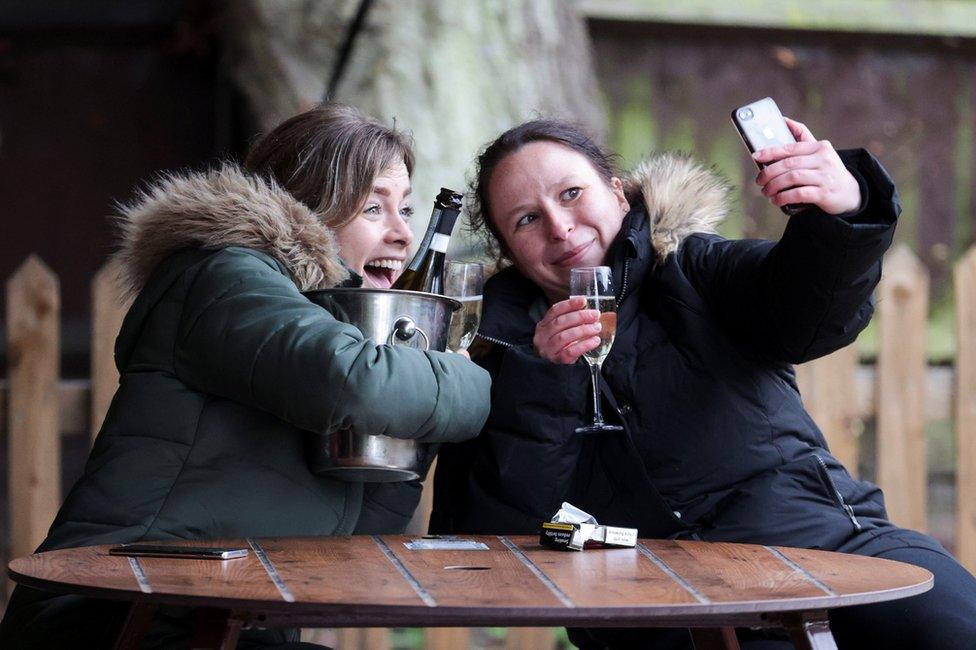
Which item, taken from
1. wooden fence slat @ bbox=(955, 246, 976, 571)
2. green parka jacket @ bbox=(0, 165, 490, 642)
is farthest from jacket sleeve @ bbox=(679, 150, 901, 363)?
wooden fence slat @ bbox=(955, 246, 976, 571)

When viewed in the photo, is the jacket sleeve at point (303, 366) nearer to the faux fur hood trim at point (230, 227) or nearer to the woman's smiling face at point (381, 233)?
the faux fur hood trim at point (230, 227)

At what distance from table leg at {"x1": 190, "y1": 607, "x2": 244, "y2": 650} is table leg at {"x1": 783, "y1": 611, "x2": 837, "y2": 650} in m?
0.83

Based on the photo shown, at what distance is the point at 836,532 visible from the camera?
2.72 metres

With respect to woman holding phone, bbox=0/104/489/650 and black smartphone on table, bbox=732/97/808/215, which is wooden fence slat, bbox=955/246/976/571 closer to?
black smartphone on table, bbox=732/97/808/215

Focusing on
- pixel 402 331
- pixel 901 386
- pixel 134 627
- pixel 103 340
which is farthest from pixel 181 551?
pixel 901 386

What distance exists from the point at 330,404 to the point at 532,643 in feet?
8.04

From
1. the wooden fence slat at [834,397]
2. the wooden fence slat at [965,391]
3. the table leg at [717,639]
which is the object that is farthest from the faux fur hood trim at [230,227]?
the wooden fence slat at [965,391]

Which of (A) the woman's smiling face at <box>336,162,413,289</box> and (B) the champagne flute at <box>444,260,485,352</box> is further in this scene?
(A) the woman's smiling face at <box>336,162,413,289</box>

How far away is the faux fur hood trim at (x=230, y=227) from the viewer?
2.66 m

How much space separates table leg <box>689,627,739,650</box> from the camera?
2.35 metres

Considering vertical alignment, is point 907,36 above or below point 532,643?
above

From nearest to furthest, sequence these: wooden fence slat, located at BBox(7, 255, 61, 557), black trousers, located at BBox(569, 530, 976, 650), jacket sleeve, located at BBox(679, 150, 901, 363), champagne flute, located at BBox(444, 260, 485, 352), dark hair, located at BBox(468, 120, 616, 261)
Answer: black trousers, located at BBox(569, 530, 976, 650)
jacket sleeve, located at BBox(679, 150, 901, 363)
champagne flute, located at BBox(444, 260, 485, 352)
dark hair, located at BBox(468, 120, 616, 261)
wooden fence slat, located at BBox(7, 255, 61, 557)

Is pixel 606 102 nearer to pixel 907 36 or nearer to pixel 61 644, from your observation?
pixel 907 36

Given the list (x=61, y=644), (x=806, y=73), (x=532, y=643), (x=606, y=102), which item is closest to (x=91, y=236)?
(x=606, y=102)
